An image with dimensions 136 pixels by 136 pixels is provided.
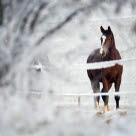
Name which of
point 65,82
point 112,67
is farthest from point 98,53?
point 65,82

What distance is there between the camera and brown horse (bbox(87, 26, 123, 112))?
209 inches

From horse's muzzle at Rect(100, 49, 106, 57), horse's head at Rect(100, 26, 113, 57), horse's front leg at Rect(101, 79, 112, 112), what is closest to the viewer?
horse's muzzle at Rect(100, 49, 106, 57)

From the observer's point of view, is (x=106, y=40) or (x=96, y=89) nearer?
(x=96, y=89)

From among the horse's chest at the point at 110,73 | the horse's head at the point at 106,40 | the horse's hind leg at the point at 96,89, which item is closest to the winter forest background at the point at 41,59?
the horse's hind leg at the point at 96,89

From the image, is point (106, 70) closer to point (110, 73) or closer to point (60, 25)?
point (110, 73)

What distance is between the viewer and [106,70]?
18.0 ft

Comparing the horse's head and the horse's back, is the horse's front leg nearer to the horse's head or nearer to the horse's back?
the horse's back

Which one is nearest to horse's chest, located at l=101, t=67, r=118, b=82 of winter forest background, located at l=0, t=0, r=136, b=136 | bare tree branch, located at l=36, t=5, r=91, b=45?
winter forest background, located at l=0, t=0, r=136, b=136

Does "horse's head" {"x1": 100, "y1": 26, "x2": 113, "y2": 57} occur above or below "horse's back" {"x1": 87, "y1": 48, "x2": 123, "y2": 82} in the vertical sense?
above

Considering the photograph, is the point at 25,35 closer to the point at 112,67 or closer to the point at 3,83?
the point at 3,83

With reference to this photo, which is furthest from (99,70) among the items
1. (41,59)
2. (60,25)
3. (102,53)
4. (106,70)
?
(60,25)

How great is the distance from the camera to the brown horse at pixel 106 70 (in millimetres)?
5316

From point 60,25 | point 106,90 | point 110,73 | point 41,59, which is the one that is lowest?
point 106,90

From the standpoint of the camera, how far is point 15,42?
8.29 feet
